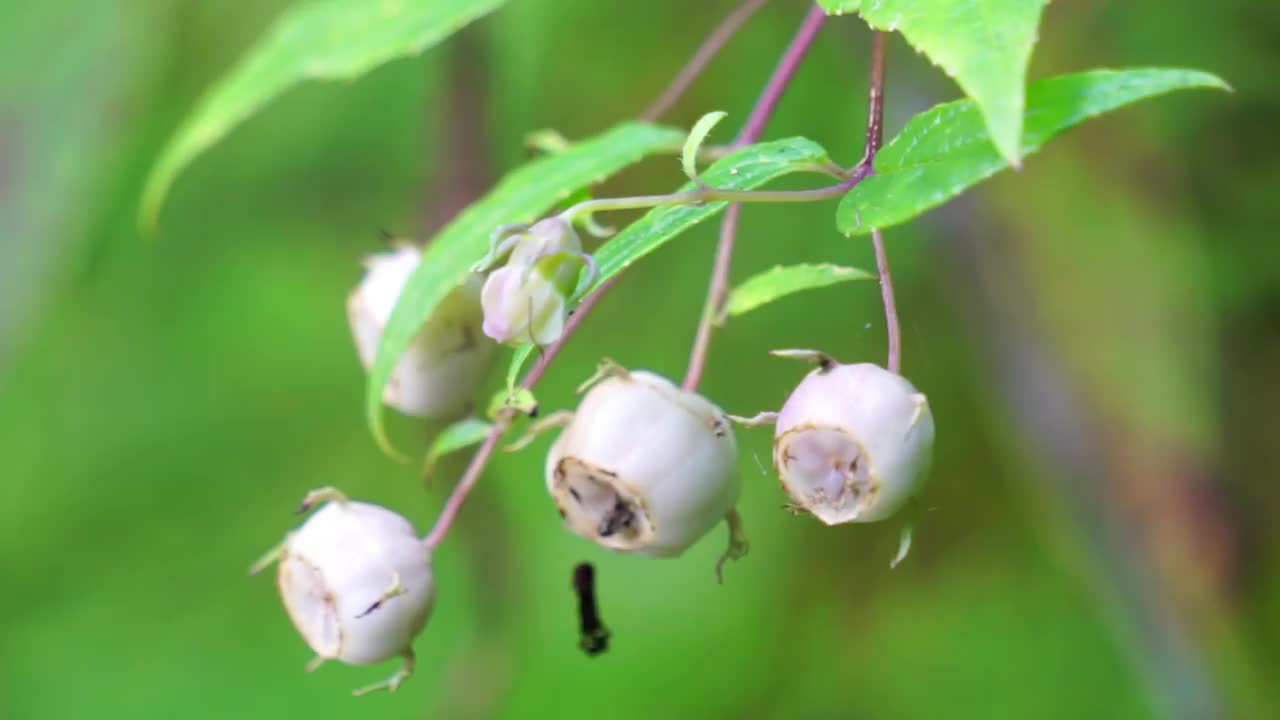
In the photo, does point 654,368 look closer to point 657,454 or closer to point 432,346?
point 432,346

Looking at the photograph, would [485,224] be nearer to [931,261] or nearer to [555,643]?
[931,261]

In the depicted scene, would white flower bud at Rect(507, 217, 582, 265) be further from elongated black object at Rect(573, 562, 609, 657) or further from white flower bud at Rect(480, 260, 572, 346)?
elongated black object at Rect(573, 562, 609, 657)

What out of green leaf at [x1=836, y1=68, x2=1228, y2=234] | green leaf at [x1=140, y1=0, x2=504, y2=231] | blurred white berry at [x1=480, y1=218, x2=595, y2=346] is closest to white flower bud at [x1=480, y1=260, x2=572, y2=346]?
blurred white berry at [x1=480, y1=218, x2=595, y2=346]

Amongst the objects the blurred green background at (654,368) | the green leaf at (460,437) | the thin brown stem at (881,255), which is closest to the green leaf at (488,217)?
the green leaf at (460,437)

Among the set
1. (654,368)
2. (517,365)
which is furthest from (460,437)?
(654,368)

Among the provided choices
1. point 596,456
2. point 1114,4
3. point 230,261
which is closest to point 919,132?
point 596,456

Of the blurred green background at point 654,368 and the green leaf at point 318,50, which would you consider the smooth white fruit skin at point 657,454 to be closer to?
the green leaf at point 318,50
